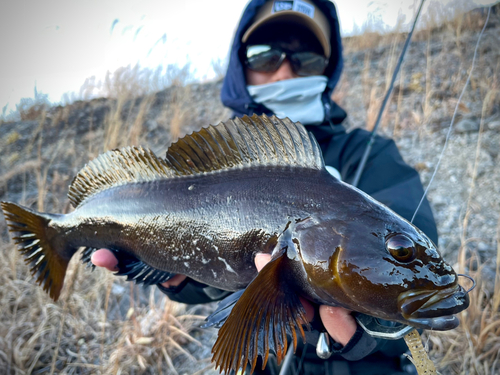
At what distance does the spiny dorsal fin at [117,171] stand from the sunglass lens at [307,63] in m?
1.62

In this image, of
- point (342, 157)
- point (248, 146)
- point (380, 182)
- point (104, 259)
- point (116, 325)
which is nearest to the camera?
point (248, 146)

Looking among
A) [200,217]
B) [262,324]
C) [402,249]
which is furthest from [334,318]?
[200,217]

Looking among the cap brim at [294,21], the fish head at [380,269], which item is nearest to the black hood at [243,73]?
the cap brim at [294,21]

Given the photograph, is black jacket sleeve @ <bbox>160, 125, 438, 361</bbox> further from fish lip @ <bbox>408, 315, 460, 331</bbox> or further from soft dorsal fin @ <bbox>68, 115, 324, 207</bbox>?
soft dorsal fin @ <bbox>68, 115, 324, 207</bbox>

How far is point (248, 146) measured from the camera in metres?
1.34

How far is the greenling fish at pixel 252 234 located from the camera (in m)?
0.97

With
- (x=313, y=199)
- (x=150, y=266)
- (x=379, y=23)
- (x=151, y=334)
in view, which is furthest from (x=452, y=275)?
(x=379, y=23)

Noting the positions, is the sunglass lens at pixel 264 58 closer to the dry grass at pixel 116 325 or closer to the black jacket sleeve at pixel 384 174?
the black jacket sleeve at pixel 384 174

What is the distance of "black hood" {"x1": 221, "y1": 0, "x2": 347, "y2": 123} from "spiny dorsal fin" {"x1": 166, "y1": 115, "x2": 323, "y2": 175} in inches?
48.4

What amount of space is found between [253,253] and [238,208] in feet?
0.70

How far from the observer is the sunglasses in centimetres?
252

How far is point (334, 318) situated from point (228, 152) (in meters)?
0.88

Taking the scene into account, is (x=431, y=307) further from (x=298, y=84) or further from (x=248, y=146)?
(x=298, y=84)

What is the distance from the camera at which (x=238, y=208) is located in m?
1.30
